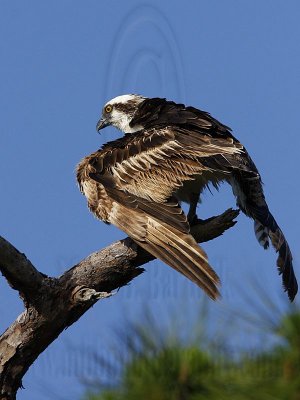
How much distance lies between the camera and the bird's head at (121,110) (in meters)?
11.8

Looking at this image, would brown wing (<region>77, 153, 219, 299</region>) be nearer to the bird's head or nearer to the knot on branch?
the knot on branch

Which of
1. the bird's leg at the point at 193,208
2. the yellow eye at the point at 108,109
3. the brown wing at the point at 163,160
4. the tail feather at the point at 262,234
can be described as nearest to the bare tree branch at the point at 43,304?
the brown wing at the point at 163,160

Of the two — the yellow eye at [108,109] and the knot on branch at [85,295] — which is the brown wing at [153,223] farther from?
the yellow eye at [108,109]

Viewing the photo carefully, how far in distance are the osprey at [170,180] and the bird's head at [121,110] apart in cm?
194

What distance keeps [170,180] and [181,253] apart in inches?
44.8

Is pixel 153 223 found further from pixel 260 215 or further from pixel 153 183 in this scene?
pixel 260 215

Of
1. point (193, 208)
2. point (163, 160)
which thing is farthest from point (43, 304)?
point (193, 208)

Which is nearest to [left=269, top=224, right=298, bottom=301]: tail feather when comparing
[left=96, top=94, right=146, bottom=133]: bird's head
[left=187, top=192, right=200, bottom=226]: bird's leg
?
[left=187, top=192, right=200, bottom=226]: bird's leg

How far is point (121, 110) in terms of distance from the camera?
39.3 ft

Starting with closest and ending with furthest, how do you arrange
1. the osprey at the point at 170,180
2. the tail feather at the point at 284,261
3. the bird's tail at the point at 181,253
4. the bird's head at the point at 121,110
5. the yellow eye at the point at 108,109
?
the bird's tail at the point at 181,253
the osprey at the point at 170,180
the tail feather at the point at 284,261
the bird's head at the point at 121,110
the yellow eye at the point at 108,109

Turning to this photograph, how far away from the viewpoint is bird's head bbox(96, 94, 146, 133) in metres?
11.8

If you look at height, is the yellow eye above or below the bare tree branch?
above

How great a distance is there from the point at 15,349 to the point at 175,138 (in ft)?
8.27

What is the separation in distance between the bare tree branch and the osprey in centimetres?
46
